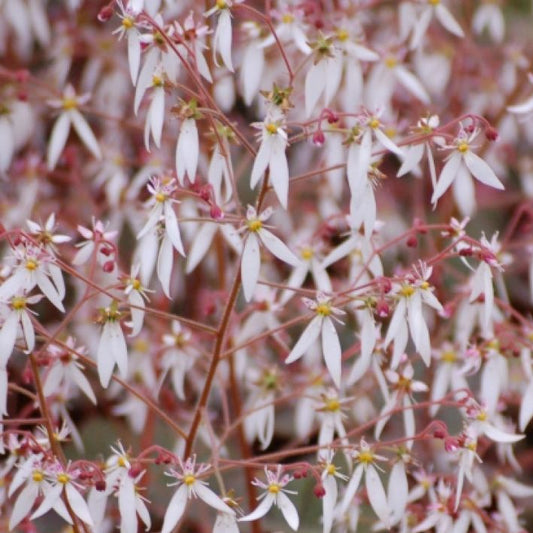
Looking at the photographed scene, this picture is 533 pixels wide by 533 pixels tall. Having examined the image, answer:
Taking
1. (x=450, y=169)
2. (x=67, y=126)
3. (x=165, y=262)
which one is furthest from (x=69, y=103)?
(x=450, y=169)

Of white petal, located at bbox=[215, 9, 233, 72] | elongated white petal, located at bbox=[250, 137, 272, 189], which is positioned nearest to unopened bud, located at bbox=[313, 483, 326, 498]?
elongated white petal, located at bbox=[250, 137, 272, 189]

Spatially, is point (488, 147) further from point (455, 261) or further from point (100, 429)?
point (100, 429)

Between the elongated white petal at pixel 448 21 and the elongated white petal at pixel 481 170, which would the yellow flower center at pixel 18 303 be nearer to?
the elongated white petal at pixel 481 170

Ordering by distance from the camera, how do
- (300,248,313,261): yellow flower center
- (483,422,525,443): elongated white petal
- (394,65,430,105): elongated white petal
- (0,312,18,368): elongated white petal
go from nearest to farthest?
(0,312,18,368): elongated white petal, (483,422,525,443): elongated white petal, (300,248,313,261): yellow flower center, (394,65,430,105): elongated white petal

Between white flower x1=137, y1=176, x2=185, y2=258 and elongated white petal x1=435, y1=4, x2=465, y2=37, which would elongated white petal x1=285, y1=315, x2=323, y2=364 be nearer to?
white flower x1=137, y1=176, x2=185, y2=258

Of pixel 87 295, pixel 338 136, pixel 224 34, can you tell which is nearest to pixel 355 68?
pixel 338 136

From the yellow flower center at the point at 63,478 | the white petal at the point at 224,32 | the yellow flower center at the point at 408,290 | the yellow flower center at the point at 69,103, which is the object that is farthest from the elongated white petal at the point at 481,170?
the yellow flower center at the point at 69,103
